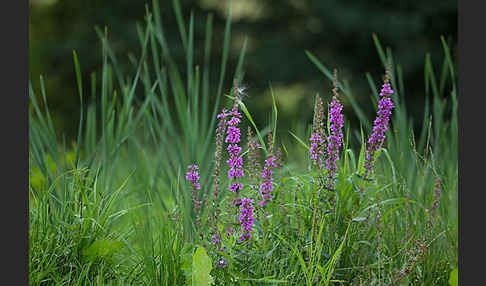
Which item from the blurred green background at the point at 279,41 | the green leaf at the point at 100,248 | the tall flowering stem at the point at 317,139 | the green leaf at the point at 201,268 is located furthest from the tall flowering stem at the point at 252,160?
the blurred green background at the point at 279,41

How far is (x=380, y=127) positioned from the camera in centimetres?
162

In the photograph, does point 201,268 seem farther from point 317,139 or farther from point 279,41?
point 279,41

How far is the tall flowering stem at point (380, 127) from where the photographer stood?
1.60m

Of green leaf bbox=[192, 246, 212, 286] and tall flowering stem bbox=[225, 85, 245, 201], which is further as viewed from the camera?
tall flowering stem bbox=[225, 85, 245, 201]

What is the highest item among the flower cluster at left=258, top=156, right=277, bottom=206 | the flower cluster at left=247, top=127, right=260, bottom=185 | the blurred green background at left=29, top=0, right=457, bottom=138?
the flower cluster at left=247, top=127, right=260, bottom=185

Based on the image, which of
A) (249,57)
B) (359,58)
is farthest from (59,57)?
(359,58)

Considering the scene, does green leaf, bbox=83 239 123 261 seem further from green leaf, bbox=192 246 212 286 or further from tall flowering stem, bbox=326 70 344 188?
tall flowering stem, bbox=326 70 344 188

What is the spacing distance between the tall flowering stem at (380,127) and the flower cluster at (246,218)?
1.44 feet

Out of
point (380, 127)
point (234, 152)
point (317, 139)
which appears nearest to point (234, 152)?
point (234, 152)

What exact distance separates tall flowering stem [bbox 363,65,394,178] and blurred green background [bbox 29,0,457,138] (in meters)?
5.75

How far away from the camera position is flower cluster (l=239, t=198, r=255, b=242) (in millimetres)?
1508

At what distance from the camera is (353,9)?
7.81 meters

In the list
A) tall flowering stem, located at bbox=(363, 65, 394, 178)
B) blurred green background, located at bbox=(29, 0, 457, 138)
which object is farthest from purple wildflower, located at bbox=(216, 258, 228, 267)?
blurred green background, located at bbox=(29, 0, 457, 138)

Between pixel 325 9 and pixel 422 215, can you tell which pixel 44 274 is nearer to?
pixel 422 215
